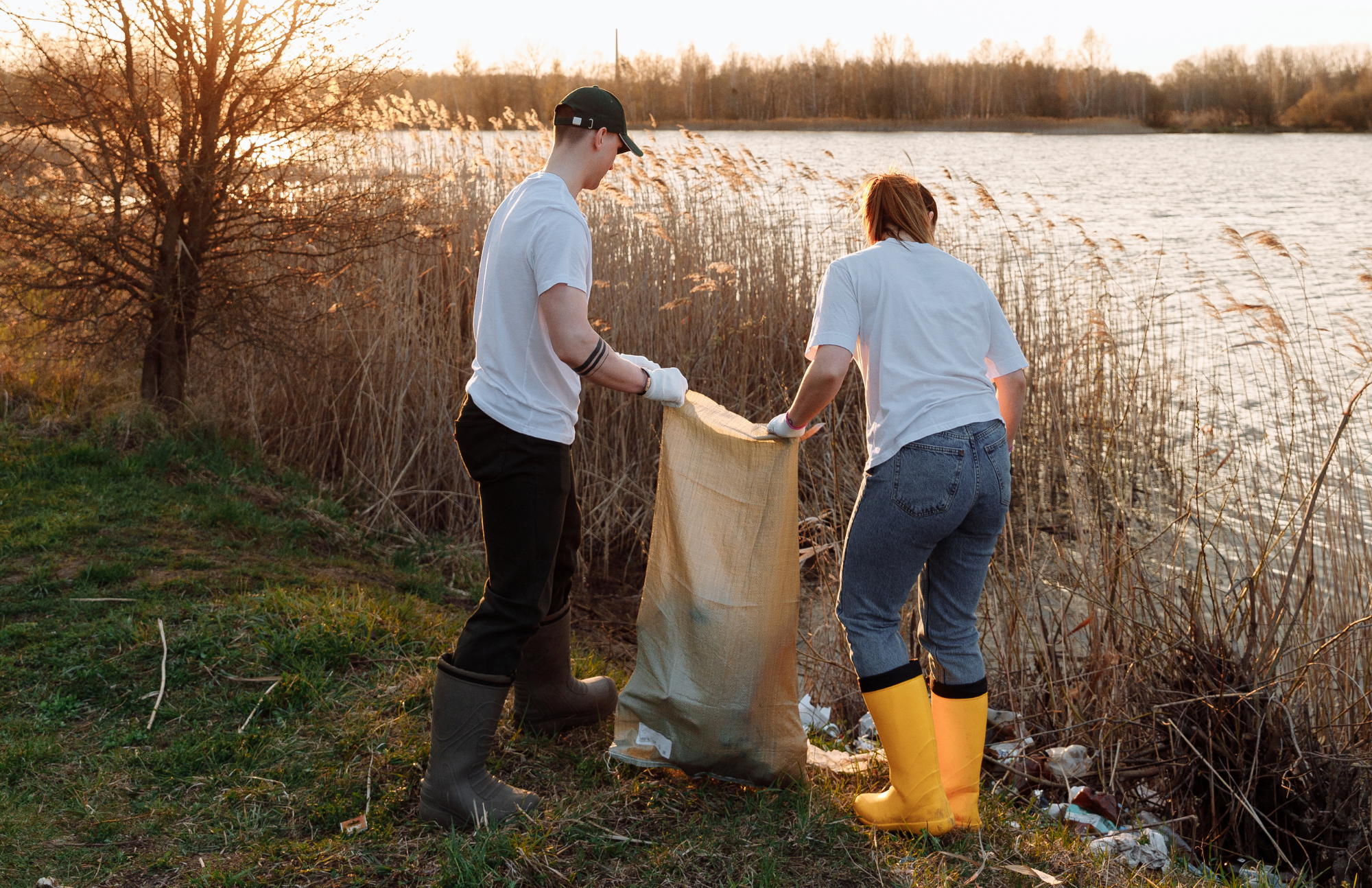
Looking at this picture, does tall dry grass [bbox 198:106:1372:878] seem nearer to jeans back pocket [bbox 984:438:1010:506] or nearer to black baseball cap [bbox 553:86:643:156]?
jeans back pocket [bbox 984:438:1010:506]

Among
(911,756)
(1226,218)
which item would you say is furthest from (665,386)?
(1226,218)

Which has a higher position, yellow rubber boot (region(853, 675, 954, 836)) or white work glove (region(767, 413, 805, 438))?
white work glove (region(767, 413, 805, 438))

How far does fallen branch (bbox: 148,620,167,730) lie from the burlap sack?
149 cm

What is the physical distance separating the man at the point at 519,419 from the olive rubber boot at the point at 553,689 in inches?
14.4

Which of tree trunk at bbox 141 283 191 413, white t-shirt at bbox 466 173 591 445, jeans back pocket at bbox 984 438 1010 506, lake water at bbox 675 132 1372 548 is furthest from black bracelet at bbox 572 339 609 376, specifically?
tree trunk at bbox 141 283 191 413

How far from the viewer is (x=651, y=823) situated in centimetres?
260

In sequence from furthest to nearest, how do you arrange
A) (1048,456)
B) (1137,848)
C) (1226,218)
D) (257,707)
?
(1226,218) < (1048,456) < (257,707) < (1137,848)

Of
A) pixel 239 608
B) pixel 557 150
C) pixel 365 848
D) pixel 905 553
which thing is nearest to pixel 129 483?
pixel 239 608

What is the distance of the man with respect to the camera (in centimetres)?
234

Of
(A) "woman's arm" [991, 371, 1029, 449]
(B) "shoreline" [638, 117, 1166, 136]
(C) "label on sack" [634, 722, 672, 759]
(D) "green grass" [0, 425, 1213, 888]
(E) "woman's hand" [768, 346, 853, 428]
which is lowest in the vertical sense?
(D) "green grass" [0, 425, 1213, 888]

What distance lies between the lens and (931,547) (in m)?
2.44

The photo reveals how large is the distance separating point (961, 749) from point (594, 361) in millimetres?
1337

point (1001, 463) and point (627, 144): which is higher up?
point (627, 144)

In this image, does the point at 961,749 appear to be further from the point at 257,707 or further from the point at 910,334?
the point at 257,707
